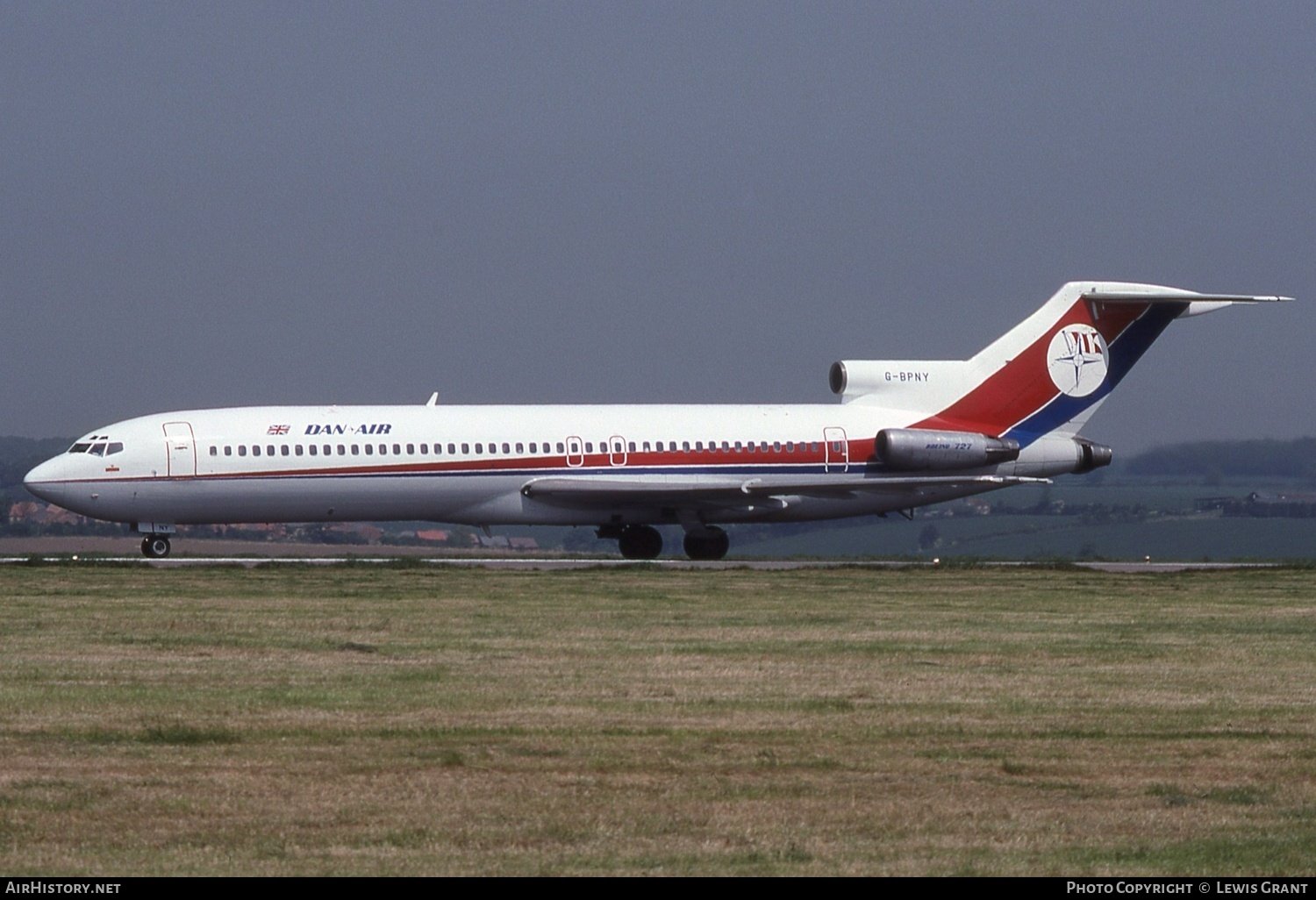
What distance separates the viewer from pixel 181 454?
121 feet

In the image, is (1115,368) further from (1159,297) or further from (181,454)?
(181,454)

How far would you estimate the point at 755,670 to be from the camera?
17.6 m

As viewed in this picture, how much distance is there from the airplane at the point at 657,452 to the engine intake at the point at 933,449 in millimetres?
43

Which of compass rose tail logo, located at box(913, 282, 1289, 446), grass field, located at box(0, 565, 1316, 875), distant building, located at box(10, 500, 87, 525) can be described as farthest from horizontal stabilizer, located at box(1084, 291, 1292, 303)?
distant building, located at box(10, 500, 87, 525)

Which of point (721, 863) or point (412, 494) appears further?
point (412, 494)

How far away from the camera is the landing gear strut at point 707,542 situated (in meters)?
41.4

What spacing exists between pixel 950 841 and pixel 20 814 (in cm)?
526

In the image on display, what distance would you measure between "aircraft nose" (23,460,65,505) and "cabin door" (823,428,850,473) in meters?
15.8

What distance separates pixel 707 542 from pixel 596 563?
5204 millimetres

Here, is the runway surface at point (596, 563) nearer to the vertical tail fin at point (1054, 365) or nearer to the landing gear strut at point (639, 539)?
the landing gear strut at point (639, 539)

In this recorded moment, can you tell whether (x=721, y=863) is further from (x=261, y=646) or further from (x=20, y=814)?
(x=261, y=646)

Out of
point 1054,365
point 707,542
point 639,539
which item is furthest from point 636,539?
point 1054,365

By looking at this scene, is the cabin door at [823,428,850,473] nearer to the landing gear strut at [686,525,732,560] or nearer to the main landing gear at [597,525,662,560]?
the landing gear strut at [686,525,732,560]
